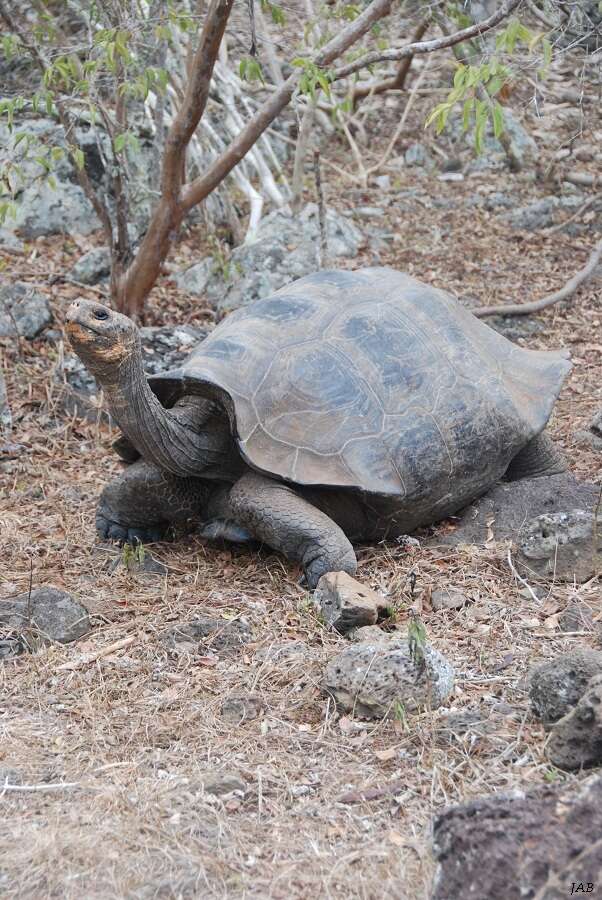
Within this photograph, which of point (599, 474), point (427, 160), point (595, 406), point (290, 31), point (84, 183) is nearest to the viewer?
point (599, 474)

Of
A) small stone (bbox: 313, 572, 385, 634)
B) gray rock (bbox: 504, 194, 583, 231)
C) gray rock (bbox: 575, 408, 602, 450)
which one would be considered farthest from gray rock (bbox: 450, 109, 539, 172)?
small stone (bbox: 313, 572, 385, 634)

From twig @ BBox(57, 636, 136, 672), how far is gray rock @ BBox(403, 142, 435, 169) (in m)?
7.24

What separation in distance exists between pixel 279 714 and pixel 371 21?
12.3 ft

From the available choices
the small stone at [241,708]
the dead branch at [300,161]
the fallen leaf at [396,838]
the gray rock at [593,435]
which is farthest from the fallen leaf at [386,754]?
the dead branch at [300,161]

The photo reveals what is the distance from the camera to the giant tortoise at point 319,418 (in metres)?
4.20

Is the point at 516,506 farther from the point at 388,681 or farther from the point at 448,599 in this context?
the point at 388,681

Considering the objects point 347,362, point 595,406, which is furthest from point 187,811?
point 595,406

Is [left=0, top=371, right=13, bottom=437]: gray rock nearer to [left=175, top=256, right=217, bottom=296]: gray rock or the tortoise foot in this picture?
the tortoise foot

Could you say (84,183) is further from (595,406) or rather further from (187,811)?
(187,811)

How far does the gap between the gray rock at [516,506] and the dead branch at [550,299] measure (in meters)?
2.34

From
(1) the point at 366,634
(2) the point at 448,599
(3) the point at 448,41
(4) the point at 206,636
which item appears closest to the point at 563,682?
(1) the point at 366,634

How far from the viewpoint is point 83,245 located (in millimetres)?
7859

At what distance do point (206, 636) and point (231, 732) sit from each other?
27.7 inches

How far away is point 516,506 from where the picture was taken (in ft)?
15.1
